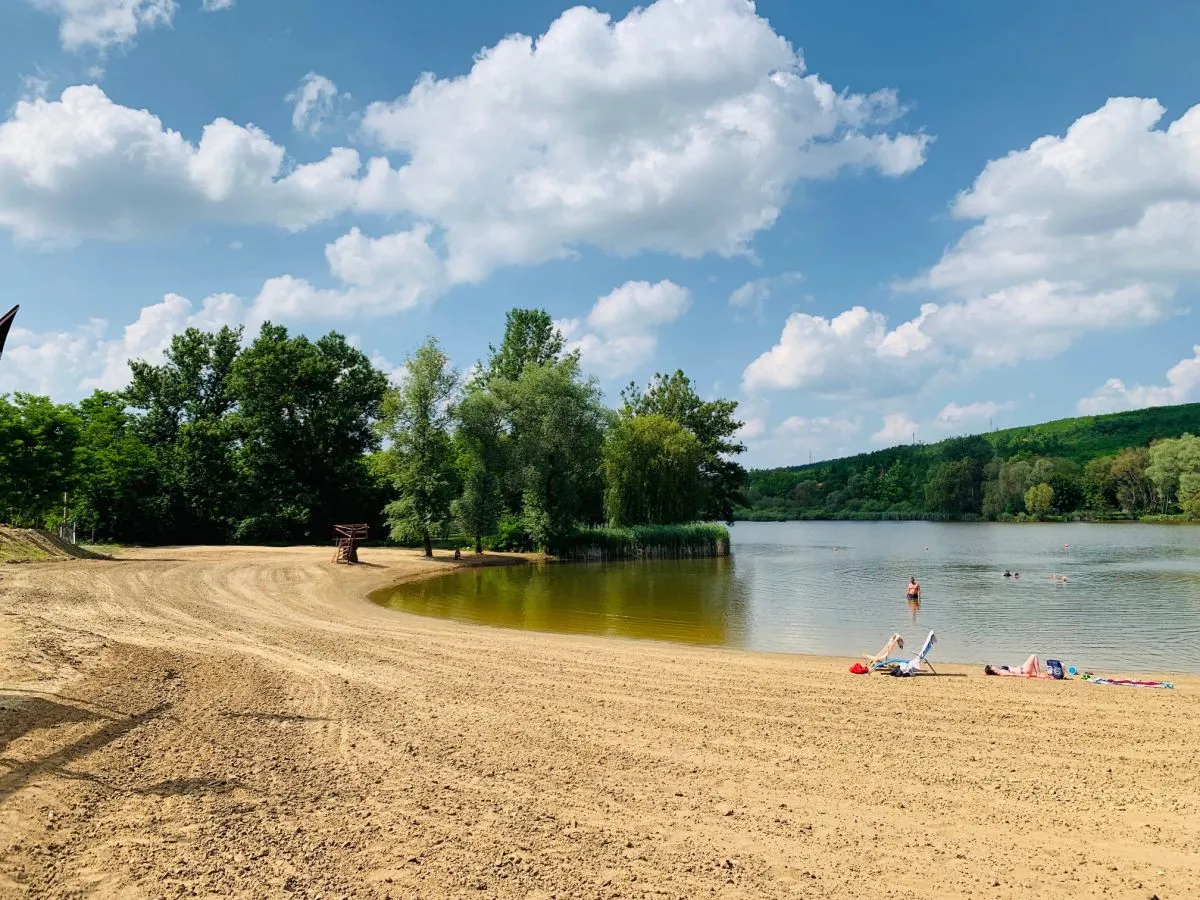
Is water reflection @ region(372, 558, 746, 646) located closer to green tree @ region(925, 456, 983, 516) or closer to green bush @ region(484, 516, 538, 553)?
green bush @ region(484, 516, 538, 553)

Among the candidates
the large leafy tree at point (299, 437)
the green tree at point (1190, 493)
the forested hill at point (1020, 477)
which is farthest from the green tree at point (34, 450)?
the green tree at point (1190, 493)

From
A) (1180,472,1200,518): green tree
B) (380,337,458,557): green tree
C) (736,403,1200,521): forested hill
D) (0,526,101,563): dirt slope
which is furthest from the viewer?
(736,403,1200,521): forested hill

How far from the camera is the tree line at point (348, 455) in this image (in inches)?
1490

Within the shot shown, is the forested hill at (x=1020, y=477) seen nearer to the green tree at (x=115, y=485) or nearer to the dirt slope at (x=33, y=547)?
the green tree at (x=115, y=485)

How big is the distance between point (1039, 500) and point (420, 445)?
334 feet

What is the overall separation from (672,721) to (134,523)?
40947mm

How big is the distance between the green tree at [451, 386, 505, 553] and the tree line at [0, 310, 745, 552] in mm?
81

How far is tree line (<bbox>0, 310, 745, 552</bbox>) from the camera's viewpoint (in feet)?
124

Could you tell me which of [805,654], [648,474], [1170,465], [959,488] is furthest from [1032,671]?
[959,488]

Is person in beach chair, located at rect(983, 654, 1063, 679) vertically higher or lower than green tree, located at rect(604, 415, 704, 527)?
lower

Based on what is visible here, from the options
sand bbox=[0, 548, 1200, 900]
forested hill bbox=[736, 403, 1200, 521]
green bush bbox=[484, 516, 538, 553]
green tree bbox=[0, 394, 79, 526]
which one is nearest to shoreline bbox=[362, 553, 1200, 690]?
sand bbox=[0, 548, 1200, 900]

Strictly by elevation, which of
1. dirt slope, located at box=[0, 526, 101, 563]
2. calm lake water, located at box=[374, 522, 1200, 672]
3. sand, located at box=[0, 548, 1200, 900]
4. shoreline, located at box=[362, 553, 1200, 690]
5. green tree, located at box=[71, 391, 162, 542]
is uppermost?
green tree, located at box=[71, 391, 162, 542]

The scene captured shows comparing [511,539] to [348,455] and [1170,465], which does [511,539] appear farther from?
[1170,465]

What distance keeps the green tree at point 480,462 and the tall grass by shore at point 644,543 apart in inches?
215
